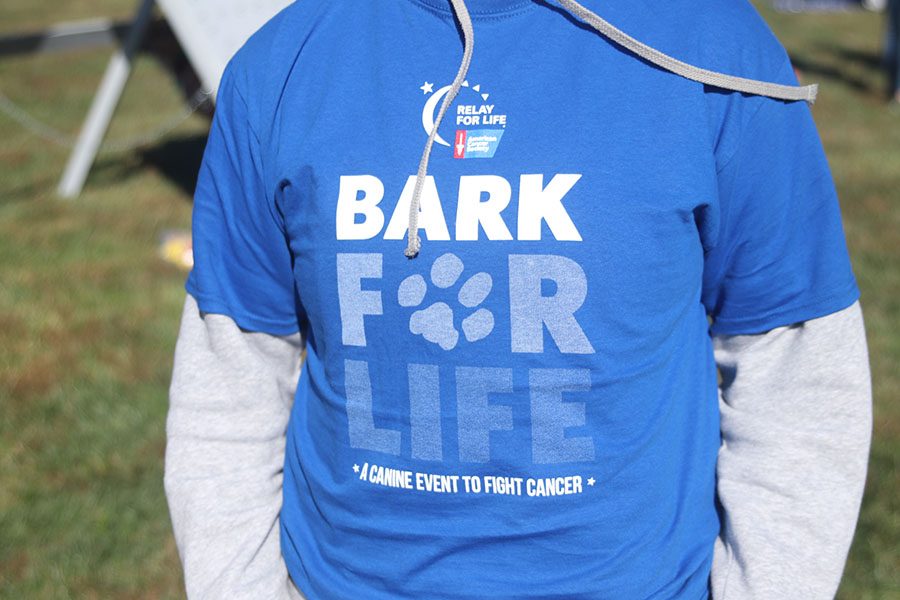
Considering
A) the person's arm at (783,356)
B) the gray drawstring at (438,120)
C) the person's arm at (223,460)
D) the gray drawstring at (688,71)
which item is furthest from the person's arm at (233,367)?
the person's arm at (783,356)

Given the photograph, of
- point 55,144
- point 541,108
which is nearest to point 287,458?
point 541,108

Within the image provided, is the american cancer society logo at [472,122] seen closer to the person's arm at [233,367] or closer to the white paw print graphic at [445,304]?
the white paw print graphic at [445,304]

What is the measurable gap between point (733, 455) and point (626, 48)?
1.78 ft

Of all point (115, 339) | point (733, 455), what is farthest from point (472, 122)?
point (115, 339)

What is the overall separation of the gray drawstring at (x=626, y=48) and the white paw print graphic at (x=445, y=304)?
1.4 inches

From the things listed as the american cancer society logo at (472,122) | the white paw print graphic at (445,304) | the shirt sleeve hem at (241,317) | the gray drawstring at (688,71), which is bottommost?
the shirt sleeve hem at (241,317)

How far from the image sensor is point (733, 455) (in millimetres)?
1329

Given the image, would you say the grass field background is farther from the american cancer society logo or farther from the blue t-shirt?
the american cancer society logo

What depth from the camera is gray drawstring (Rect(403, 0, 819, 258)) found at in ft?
3.74

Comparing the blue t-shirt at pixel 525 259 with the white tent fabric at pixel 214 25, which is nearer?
the blue t-shirt at pixel 525 259

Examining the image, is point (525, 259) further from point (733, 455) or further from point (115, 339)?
point (115, 339)

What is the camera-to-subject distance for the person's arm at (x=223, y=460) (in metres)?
1.37

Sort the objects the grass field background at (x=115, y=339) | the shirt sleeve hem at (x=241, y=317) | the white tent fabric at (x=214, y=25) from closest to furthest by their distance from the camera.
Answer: the shirt sleeve hem at (x=241, y=317)
the grass field background at (x=115, y=339)
the white tent fabric at (x=214, y=25)

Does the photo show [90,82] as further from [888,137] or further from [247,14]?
[888,137]
